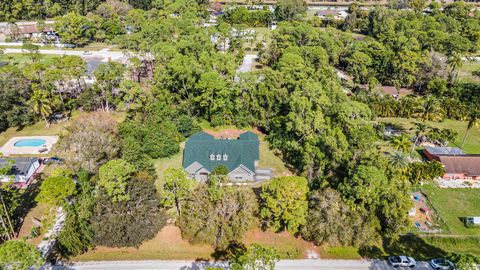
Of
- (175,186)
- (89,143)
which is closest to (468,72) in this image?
(175,186)

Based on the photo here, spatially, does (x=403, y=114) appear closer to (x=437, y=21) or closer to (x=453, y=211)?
(x=453, y=211)

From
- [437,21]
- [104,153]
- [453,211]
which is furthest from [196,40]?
[437,21]

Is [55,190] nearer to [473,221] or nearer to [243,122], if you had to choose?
[243,122]

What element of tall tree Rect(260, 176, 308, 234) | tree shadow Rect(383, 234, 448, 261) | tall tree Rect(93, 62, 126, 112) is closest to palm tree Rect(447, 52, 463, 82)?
tree shadow Rect(383, 234, 448, 261)

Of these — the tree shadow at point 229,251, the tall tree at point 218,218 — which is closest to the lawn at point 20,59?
the tall tree at point 218,218

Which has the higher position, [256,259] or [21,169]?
[256,259]

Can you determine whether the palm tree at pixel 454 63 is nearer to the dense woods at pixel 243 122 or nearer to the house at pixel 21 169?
the dense woods at pixel 243 122

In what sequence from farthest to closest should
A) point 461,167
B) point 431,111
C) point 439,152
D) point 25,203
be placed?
point 431,111, point 439,152, point 461,167, point 25,203
